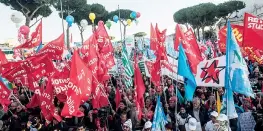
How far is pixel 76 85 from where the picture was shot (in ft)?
23.0

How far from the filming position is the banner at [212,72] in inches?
309

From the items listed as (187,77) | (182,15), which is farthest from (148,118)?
(182,15)

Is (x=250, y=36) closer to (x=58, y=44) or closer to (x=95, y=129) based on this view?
(x=95, y=129)

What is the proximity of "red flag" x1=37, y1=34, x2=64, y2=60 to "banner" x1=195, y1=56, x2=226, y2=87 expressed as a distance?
12.0 ft

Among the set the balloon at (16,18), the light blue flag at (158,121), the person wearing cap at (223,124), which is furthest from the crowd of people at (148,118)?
the balloon at (16,18)

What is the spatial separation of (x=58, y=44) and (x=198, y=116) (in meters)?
4.06

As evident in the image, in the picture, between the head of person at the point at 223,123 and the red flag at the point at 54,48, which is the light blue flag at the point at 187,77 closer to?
the head of person at the point at 223,123

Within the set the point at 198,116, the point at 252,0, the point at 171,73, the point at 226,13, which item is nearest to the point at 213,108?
the point at 198,116

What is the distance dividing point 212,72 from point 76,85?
10.6 ft

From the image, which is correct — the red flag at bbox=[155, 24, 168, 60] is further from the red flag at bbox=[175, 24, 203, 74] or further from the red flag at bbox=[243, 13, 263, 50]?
the red flag at bbox=[243, 13, 263, 50]

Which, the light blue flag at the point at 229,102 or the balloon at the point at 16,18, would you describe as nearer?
the light blue flag at the point at 229,102

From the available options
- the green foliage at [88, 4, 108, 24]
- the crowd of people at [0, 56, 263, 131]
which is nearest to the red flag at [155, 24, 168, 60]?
the crowd of people at [0, 56, 263, 131]

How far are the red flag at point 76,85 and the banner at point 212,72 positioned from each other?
2.78 m

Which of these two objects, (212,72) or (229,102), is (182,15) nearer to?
(212,72)
